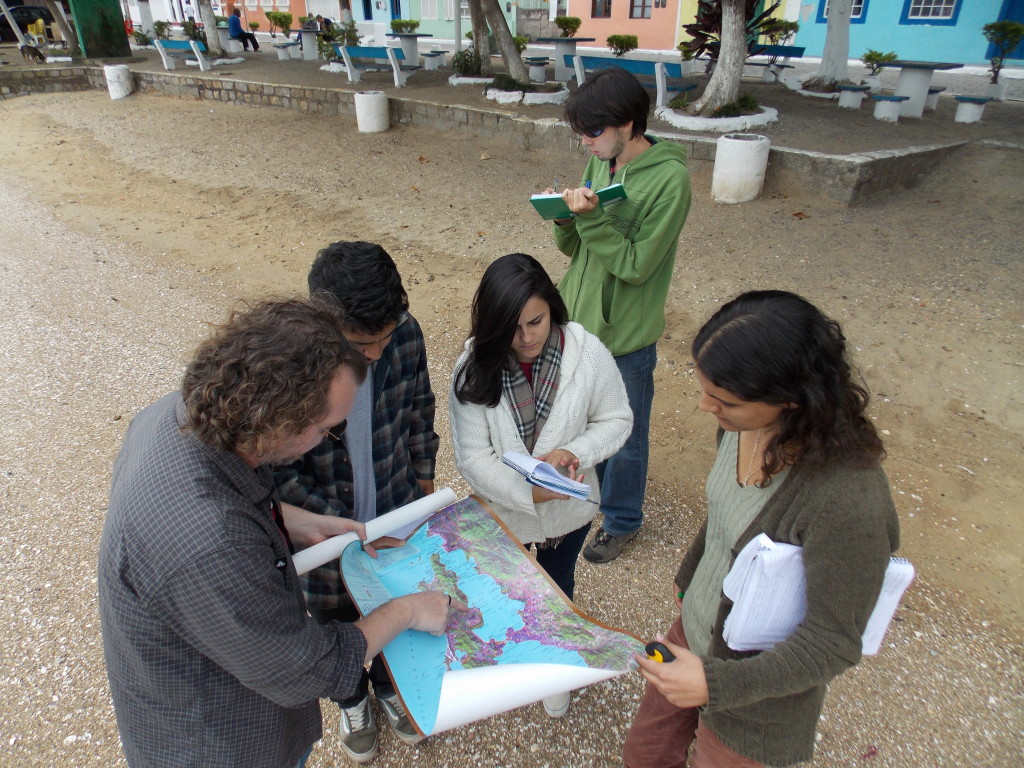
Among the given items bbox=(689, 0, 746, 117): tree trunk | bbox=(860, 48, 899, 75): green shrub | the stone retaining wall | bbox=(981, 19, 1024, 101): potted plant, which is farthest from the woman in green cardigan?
bbox=(981, 19, 1024, 101): potted plant

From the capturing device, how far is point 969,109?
8.87 metres

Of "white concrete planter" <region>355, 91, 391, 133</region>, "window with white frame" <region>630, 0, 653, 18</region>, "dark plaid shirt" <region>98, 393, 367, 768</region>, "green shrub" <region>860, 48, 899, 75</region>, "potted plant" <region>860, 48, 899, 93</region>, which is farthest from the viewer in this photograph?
"window with white frame" <region>630, 0, 653, 18</region>

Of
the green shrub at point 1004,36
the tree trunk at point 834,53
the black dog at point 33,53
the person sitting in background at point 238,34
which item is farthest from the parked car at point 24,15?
the green shrub at point 1004,36

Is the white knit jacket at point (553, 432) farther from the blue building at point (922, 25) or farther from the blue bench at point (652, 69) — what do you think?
the blue building at point (922, 25)

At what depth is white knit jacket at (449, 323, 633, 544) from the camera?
1.93 m

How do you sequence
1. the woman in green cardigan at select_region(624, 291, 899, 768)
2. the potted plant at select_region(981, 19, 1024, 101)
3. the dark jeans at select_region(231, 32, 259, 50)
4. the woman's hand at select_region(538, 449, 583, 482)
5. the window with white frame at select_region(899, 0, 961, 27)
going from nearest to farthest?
the woman in green cardigan at select_region(624, 291, 899, 768), the woman's hand at select_region(538, 449, 583, 482), the potted plant at select_region(981, 19, 1024, 101), the window with white frame at select_region(899, 0, 961, 27), the dark jeans at select_region(231, 32, 259, 50)

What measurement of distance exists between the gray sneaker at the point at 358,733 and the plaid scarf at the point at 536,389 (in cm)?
109

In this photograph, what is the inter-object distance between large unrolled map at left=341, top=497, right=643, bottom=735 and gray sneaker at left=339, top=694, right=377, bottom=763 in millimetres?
813

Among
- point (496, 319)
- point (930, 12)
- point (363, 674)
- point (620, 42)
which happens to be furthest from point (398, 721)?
point (930, 12)

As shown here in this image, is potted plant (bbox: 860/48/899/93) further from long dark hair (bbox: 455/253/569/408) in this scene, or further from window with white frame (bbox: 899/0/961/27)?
long dark hair (bbox: 455/253/569/408)

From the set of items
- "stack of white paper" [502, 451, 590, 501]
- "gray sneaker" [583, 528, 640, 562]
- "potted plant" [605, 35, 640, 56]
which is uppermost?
"potted plant" [605, 35, 640, 56]

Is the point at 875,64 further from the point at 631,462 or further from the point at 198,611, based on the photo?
the point at 198,611

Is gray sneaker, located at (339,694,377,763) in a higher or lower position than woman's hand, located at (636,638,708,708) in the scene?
lower

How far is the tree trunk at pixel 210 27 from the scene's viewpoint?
1609 cm
